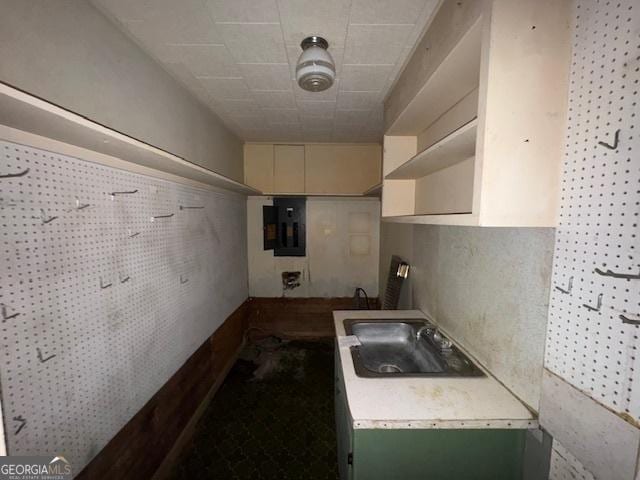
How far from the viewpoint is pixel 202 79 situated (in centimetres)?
173

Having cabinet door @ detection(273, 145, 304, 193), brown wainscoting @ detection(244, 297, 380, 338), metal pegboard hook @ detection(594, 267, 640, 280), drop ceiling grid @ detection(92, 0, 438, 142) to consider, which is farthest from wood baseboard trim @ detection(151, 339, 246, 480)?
drop ceiling grid @ detection(92, 0, 438, 142)

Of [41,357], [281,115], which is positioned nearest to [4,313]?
[41,357]

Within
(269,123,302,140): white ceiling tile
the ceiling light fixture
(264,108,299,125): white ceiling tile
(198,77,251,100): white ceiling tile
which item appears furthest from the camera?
(269,123,302,140): white ceiling tile

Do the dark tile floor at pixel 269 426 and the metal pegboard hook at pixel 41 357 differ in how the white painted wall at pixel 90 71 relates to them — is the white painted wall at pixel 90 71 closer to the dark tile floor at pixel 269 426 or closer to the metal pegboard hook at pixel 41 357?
the metal pegboard hook at pixel 41 357

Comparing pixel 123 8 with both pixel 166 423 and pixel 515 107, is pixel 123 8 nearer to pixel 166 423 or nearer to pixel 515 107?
pixel 515 107

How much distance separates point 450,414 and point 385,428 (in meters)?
0.26

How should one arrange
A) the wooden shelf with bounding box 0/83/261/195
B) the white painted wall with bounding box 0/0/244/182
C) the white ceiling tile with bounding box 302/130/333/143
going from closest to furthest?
the wooden shelf with bounding box 0/83/261/195
the white painted wall with bounding box 0/0/244/182
the white ceiling tile with bounding box 302/130/333/143

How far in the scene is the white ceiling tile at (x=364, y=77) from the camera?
159 centimetres

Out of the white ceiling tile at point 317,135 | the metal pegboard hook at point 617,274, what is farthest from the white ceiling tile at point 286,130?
the metal pegboard hook at point 617,274

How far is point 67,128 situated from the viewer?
82 cm

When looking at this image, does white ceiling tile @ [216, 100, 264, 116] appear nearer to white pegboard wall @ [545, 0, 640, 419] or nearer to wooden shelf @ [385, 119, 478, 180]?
wooden shelf @ [385, 119, 478, 180]

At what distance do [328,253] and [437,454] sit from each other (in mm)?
2679

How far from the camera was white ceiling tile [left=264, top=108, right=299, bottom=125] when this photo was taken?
2279mm

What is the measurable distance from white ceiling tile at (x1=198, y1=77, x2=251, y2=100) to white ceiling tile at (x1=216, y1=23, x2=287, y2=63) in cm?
29
